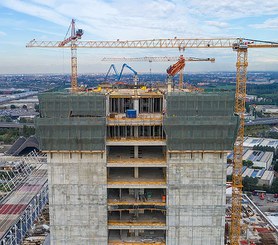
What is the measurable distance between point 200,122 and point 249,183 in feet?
278

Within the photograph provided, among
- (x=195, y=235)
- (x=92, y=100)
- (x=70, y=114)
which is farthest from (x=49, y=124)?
(x=195, y=235)

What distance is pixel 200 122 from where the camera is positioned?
3819cm

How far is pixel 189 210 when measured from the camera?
39.8 m

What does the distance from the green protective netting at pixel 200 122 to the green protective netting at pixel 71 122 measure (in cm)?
764

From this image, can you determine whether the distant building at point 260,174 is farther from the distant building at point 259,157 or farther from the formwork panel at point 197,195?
the formwork panel at point 197,195

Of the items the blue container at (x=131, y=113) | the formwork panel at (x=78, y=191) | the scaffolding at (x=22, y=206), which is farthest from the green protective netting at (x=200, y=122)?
the scaffolding at (x=22, y=206)

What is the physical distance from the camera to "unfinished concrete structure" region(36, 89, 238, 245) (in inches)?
1518

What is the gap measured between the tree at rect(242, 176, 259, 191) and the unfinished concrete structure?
79009mm

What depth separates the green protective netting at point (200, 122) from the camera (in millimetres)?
38219

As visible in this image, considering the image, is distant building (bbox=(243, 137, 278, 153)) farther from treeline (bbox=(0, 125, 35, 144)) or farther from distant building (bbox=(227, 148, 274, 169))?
treeline (bbox=(0, 125, 35, 144))

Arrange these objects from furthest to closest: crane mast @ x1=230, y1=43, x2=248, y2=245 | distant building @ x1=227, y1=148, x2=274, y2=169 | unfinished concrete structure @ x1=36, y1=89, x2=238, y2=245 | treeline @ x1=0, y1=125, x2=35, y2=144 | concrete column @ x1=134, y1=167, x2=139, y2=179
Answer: treeline @ x1=0, y1=125, x2=35, y2=144
distant building @ x1=227, y1=148, x2=274, y2=169
crane mast @ x1=230, y1=43, x2=248, y2=245
concrete column @ x1=134, y1=167, x2=139, y2=179
unfinished concrete structure @ x1=36, y1=89, x2=238, y2=245

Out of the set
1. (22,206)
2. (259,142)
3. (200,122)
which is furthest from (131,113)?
(259,142)

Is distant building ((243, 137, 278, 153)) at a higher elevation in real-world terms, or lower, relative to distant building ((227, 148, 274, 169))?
higher

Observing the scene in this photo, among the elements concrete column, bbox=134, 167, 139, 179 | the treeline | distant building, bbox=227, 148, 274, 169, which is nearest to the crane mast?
concrete column, bbox=134, 167, 139, 179
